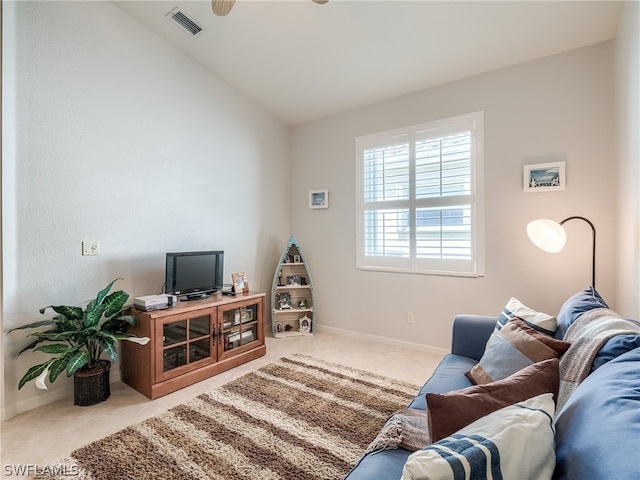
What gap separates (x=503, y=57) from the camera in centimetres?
272

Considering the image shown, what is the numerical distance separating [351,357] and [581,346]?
2.28 m

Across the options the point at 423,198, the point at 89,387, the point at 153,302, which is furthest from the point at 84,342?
the point at 423,198

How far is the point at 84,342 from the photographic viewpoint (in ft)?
7.22

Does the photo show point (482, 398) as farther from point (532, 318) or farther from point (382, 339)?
point (382, 339)

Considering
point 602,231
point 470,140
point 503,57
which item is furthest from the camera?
point 470,140

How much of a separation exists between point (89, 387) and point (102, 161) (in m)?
1.78

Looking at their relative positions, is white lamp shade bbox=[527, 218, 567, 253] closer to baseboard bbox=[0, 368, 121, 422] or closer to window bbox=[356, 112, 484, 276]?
window bbox=[356, 112, 484, 276]

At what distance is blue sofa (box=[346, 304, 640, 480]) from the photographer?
541 millimetres

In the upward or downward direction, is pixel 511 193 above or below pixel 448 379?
above

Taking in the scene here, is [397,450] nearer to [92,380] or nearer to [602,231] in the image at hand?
[92,380]

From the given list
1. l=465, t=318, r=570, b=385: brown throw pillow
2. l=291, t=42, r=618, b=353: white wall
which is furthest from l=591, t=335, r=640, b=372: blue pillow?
l=291, t=42, r=618, b=353: white wall

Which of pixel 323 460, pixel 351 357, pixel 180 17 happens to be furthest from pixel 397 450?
pixel 180 17
